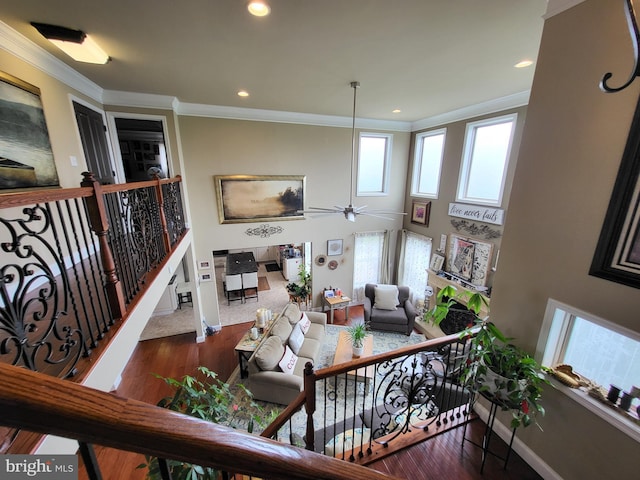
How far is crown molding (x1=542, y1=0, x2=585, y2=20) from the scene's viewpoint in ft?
5.70

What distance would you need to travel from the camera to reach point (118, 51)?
2.77 m

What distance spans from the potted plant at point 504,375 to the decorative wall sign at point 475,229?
296 cm

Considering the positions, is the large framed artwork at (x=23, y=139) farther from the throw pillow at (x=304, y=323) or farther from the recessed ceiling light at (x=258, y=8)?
the throw pillow at (x=304, y=323)

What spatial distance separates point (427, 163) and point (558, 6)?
459 cm

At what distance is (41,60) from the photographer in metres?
2.79

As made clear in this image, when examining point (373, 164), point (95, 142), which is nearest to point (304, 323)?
point (373, 164)

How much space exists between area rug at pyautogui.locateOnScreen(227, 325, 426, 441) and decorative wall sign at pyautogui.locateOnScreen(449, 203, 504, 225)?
2.89 m

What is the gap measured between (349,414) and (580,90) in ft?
15.0

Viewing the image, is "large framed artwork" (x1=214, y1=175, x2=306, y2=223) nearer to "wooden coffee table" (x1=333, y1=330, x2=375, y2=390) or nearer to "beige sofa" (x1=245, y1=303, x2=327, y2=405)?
"beige sofa" (x1=245, y1=303, x2=327, y2=405)

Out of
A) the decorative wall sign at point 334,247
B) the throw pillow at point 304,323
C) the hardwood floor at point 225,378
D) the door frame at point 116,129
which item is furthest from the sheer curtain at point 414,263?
the door frame at point 116,129

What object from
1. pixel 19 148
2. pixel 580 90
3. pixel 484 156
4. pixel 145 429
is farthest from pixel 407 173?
pixel 145 429

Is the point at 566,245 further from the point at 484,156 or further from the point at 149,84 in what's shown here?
the point at 149,84

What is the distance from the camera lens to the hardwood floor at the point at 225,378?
82.0 inches

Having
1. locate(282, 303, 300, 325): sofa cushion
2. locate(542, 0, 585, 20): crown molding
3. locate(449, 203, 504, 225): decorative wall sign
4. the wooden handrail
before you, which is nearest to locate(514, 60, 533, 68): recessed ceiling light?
locate(542, 0, 585, 20): crown molding
